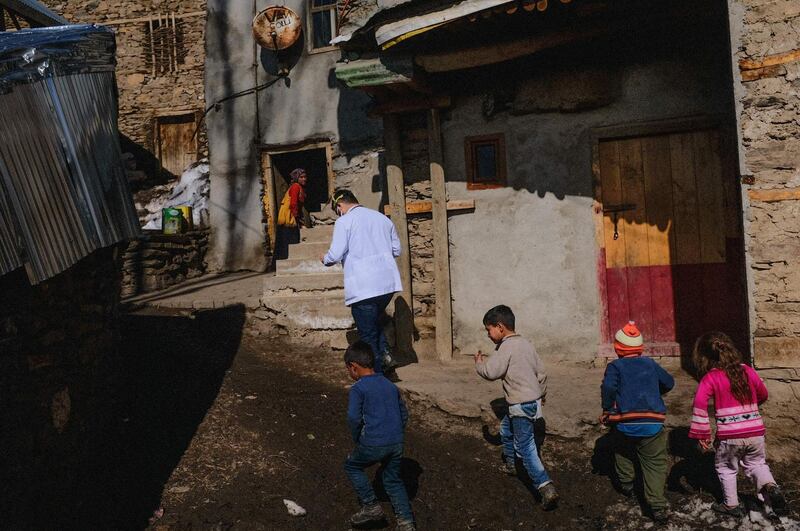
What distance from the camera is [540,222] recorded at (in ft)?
21.5

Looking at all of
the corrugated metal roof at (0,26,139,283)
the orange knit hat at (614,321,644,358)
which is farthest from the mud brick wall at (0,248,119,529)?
the orange knit hat at (614,321,644,358)

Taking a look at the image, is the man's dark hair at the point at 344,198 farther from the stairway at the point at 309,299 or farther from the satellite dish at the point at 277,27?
the satellite dish at the point at 277,27

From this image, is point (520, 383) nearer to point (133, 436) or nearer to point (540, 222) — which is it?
point (540, 222)

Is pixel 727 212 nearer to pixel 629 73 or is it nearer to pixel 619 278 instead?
pixel 619 278

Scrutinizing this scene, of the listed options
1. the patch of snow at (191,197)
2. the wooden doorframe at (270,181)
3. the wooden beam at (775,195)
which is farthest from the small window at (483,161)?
the patch of snow at (191,197)

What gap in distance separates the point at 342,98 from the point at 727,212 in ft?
24.3

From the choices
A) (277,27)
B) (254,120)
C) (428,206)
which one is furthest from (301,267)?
(277,27)

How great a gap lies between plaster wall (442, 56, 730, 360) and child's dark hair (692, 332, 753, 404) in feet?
7.85

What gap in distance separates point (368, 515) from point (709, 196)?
429 centimetres

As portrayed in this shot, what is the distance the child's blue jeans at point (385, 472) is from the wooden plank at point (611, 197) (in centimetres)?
346

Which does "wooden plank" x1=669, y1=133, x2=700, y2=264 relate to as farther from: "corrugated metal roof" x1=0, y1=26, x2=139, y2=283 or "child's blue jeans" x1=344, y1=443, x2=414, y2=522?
"corrugated metal roof" x1=0, y1=26, x2=139, y2=283

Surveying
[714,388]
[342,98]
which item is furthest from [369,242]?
[342,98]

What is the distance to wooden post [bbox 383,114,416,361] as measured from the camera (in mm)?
6969

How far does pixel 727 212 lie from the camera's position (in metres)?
5.93
